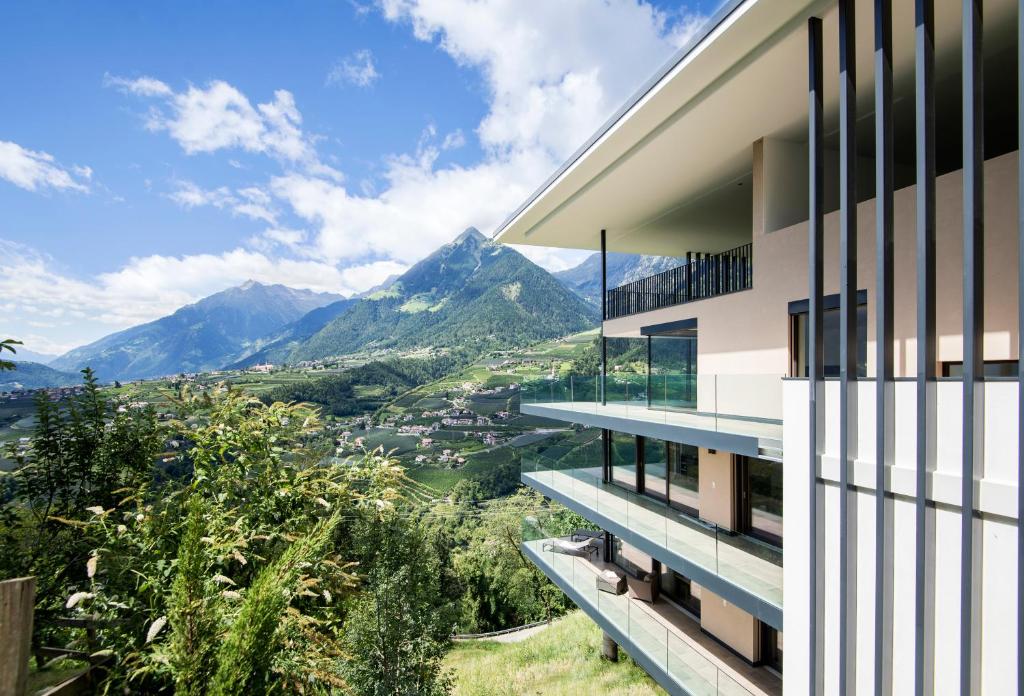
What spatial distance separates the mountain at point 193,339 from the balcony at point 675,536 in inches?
3654

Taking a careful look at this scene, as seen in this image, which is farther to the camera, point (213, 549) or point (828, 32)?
point (828, 32)

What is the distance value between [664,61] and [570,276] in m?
135

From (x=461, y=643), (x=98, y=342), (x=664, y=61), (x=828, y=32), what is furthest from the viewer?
(x=98, y=342)

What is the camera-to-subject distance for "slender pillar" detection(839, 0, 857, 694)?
416 cm

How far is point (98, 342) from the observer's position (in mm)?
121375

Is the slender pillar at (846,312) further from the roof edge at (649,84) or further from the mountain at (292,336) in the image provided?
the mountain at (292,336)

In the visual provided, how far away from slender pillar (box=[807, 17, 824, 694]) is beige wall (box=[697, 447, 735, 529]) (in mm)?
4028

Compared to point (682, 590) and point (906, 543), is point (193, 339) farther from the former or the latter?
point (906, 543)

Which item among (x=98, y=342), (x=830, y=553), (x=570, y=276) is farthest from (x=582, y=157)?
(x=98, y=342)

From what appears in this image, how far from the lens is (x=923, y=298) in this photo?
12.0 ft

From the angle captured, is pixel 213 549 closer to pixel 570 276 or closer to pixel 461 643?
pixel 461 643

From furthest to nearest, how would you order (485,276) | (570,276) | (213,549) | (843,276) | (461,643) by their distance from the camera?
1. (570,276)
2. (485,276)
3. (461,643)
4. (843,276)
5. (213,549)

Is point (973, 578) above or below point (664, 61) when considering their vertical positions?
below

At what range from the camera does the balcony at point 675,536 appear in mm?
6344
